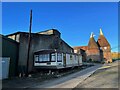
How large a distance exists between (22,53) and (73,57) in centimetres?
1129

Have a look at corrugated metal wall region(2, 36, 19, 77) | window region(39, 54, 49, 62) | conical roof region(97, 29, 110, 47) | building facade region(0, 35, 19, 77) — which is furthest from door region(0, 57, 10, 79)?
conical roof region(97, 29, 110, 47)

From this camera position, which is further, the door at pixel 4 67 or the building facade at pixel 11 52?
the building facade at pixel 11 52

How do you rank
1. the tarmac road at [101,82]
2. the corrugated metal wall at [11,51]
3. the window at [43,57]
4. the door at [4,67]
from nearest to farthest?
the tarmac road at [101,82] → the door at [4,67] → the corrugated metal wall at [11,51] → the window at [43,57]

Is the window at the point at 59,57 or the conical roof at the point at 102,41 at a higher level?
the conical roof at the point at 102,41

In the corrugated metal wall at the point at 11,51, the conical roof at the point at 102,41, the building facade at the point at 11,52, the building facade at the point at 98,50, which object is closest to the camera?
the building facade at the point at 11,52

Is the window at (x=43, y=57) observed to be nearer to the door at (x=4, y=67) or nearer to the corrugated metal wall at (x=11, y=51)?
the corrugated metal wall at (x=11, y=51)

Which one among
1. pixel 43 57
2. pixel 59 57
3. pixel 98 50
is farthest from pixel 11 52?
pixel 98 50

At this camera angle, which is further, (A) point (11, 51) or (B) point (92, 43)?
(B) point (92, 43)

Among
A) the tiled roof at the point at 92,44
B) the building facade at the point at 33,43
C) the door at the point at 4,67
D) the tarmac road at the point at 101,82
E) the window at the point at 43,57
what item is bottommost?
the tarmac road at the point at 101,82

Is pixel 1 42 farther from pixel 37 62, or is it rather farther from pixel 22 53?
pixel 37 62

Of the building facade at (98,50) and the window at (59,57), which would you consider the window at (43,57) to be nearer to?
the window at (59,57)

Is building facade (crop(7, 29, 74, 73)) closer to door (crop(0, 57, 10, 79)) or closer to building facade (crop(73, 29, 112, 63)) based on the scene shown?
door (crop(0, 57, 10, 79))

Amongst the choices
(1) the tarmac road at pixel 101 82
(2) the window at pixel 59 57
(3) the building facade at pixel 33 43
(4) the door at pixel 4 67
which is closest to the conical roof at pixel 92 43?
(3) the building facade at pixel 33 43

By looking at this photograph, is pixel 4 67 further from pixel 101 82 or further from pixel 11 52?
pixel 101 82
